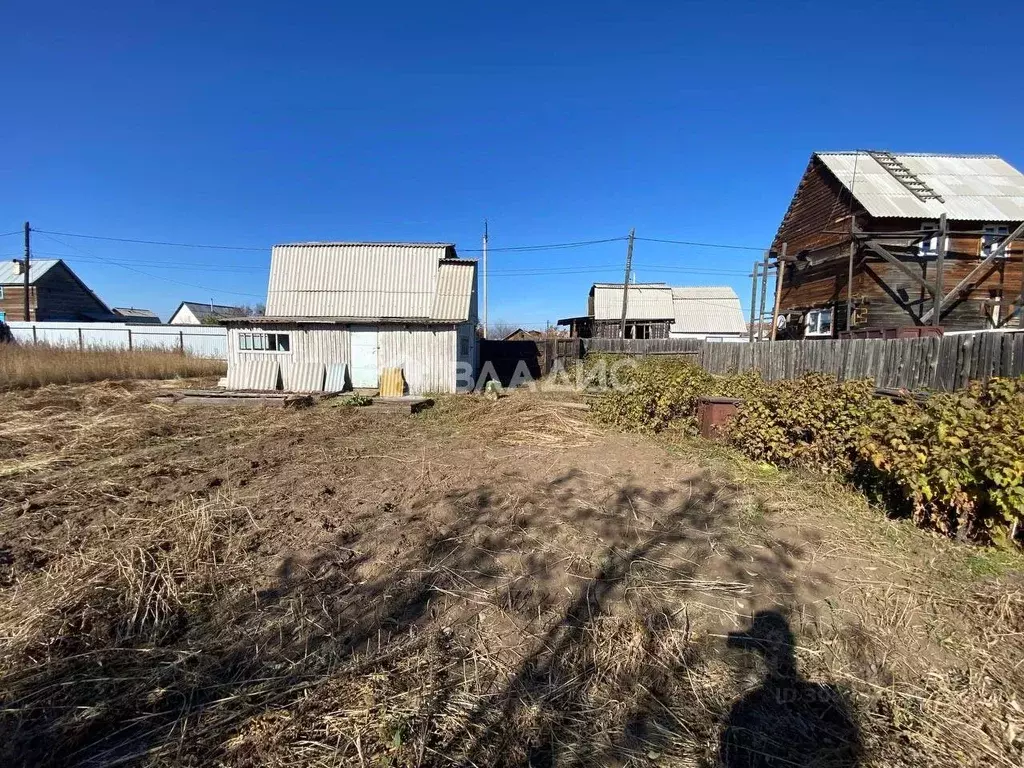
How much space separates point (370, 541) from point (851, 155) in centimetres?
2538

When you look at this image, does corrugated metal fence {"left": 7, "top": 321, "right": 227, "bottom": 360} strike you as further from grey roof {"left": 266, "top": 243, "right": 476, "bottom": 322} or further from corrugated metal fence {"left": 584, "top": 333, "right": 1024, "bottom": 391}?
corrugated metal fence {"left": 584, "top": 333, "right": 1024, "bottom": 391}

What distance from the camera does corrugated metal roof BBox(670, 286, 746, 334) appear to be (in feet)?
122

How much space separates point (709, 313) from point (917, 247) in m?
21.2

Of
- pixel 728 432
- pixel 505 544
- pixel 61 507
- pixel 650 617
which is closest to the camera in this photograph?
pixel 650 617

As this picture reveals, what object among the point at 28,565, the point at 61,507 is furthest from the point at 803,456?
the point at 61,507

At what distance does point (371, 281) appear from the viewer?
16250 millimetres

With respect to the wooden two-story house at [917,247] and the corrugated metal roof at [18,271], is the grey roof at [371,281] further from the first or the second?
the corrugated metal roof at [18,271]

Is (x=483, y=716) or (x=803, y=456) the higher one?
(x=803, y=456)

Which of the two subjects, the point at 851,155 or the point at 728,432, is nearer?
the point at 728,432

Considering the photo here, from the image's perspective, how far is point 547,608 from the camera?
301 centimetres

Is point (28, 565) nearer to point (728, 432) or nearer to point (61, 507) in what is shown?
point (61, 507)

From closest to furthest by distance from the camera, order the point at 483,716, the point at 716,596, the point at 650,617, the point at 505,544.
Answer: the point at 483,716
the point at 650,617
the point at 716,596
the point at 505,544

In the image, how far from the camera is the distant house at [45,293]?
29.5m

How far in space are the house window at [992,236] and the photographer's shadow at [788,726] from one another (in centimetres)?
2234
